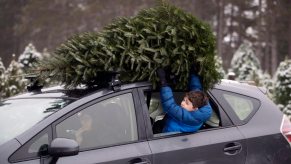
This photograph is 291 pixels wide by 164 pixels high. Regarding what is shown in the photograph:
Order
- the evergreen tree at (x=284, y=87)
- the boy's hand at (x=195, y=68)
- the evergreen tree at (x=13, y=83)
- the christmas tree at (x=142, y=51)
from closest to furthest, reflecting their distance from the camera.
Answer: the christmas tree at (x=142, y=51), the boy's hand at (x=195, y=68), the evergreen tree at (x=13, y=83), the evergreen tree at (x=284, y=87)

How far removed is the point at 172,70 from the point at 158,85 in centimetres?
19

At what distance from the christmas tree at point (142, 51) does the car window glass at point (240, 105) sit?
25cm

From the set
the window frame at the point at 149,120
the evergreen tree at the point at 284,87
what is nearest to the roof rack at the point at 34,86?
the window frame at the point at 149,120

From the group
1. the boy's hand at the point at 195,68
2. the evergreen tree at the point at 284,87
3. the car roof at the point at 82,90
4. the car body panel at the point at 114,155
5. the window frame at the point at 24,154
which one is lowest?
the evergreen tree at the point at 284,87

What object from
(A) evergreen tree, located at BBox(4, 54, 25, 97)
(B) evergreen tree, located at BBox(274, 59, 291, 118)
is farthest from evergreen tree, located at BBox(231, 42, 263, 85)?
(A) evergreen tree, located at BBox(4, 54, 25, 97)

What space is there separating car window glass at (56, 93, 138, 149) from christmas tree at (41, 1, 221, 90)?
0.28m

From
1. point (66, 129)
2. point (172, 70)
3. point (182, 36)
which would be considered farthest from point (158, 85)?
point (66, 129)

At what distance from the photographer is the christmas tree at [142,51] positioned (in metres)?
4.64

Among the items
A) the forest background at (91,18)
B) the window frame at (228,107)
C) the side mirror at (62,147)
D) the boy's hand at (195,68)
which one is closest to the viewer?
the side mirror at (62,147)

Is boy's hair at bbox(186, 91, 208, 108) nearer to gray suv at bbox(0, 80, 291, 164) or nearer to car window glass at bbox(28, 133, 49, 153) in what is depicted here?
gray suv at bbox(0, 80, 291, 164)

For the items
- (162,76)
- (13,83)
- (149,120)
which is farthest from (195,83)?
(13,83)

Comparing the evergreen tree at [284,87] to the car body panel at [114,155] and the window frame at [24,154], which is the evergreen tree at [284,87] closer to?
the car body panel at [114,155]

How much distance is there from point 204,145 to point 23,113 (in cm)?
162

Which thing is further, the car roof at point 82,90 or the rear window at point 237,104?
the rear window at point 237,104
